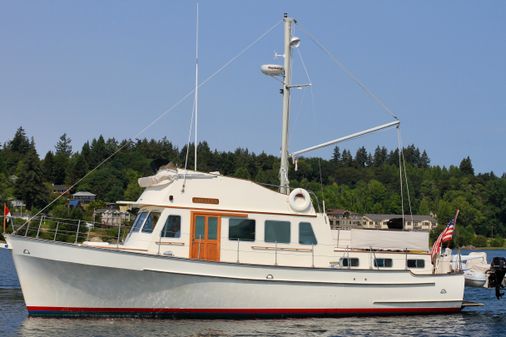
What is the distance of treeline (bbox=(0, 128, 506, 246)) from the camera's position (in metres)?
104

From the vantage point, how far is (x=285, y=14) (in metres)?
22.2

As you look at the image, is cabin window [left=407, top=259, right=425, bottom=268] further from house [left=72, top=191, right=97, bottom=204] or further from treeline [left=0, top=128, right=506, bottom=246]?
house [left=72, top=191, right=97, bottom=204]

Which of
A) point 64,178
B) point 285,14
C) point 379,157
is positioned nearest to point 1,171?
point 64,178

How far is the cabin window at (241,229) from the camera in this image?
67.4ft

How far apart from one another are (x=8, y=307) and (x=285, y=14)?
11924 mm

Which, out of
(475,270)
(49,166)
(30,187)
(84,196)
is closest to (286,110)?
(475,270)

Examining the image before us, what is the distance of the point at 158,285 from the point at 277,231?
12.1 ft

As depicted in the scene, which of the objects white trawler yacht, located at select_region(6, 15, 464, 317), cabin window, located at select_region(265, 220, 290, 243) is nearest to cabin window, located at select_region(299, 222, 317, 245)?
white trawler yacht, located at select_region(6, 15, 464, 317)

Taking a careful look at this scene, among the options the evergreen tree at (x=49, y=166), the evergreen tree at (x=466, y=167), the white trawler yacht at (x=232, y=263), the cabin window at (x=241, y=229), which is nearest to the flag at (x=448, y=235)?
the white trawler yacht at (x=232, y=263)

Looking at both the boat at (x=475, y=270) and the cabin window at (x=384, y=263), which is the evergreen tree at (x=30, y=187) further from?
the cabin window at (x=384, y=263)

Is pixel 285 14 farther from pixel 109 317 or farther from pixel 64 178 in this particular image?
pixel 64 178

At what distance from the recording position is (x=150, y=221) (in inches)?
811

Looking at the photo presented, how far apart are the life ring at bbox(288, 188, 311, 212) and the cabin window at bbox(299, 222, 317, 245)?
1.48 feet

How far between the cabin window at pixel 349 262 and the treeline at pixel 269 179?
7115cm
